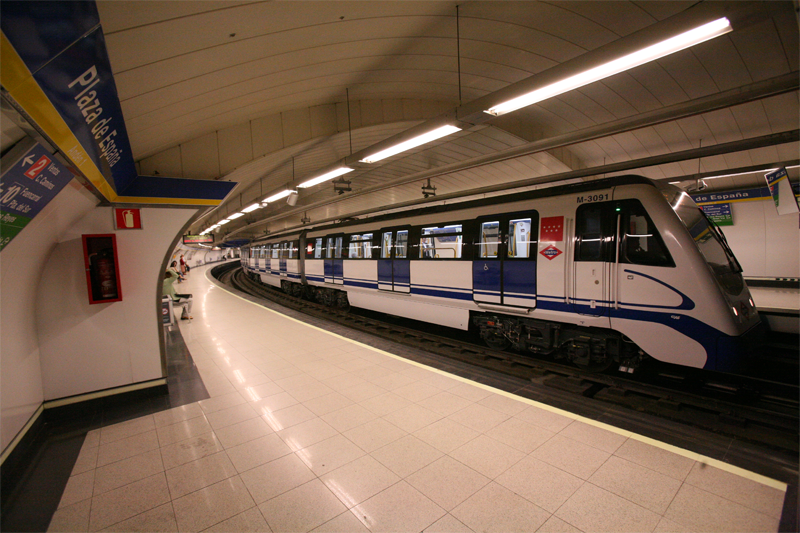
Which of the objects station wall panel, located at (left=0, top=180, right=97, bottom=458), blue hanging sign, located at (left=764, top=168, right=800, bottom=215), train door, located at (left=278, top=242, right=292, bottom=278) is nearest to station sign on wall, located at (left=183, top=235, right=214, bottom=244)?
train door, located at (left=278, top=242, right=292, bottom=278)

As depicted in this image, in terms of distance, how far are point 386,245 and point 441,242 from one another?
189 centimetres

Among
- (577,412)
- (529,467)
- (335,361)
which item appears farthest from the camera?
(335,361)

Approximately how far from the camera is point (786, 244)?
11.3m

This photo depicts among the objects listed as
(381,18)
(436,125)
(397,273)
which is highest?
(381,18)

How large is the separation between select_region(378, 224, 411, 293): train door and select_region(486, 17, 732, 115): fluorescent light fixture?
4.48m

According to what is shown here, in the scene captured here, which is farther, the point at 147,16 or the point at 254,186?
the point at 254,186

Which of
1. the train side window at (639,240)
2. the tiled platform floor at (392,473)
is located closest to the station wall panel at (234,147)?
the tiled platform floor at (392,473)

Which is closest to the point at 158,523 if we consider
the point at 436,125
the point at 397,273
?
the point at 436,125

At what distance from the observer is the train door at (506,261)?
17.0ft

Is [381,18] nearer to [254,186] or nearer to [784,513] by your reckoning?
[784,513]

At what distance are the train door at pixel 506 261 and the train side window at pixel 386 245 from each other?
2.64 m

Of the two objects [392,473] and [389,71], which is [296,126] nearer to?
[389,71]

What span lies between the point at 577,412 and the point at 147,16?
546cm

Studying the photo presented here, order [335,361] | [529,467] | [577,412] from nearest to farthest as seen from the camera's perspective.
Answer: [529,467] → [577,412] → [335,361]
